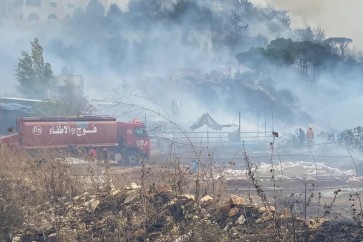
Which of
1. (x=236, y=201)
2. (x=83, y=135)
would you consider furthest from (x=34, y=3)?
(x=236, y=201)

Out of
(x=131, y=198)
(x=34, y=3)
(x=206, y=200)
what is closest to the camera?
(x=206, y=200)

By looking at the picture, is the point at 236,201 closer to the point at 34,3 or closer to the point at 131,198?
the point at 131,198

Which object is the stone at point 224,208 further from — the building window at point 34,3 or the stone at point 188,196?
the building window at point 34,3

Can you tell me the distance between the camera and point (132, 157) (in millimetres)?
25047

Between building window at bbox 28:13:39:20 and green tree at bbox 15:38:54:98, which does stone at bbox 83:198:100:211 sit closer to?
green tree at bbox 15:38:54:98

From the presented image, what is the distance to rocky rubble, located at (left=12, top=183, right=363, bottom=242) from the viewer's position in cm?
578

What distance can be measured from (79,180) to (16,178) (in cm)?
126

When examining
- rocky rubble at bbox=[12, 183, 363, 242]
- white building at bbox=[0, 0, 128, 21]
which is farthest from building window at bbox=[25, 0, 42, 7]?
rocky rubble at bbox=[12, 183, 363, 242]

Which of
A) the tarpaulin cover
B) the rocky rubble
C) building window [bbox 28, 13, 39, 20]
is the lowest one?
the rocky rubble

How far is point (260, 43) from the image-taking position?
189 ft

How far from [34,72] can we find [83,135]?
14275 mm

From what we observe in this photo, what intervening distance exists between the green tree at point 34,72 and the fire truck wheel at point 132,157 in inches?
519

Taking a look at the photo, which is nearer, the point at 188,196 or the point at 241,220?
the point at 241,220

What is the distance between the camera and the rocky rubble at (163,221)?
578cm
